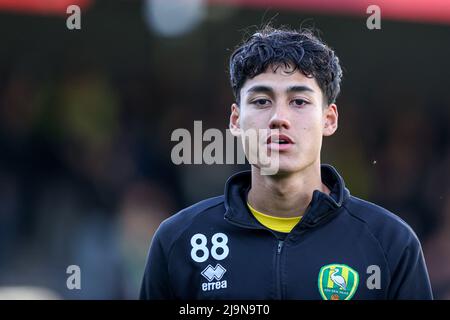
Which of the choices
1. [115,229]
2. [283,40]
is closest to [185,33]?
[115,229]

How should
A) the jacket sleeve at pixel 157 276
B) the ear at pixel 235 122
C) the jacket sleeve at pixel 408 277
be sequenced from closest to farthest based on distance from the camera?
the jacket sleeve at pixel 408 277
the jacket sleeve at pixel 157 276
the ear at pixel 235 122

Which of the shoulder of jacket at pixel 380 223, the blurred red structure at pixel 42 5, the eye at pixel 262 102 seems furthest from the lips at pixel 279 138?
the blurred red structure at pixel 42 5

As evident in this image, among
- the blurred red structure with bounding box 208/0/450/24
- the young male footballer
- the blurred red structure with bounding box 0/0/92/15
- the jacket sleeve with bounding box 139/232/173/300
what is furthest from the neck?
the blurred red structure with bounding box 0/0/92/15

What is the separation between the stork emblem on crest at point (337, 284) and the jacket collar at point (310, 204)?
0.23 m

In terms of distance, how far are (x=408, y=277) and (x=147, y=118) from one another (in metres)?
4.30

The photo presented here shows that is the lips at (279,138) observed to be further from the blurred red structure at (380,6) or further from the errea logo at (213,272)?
the blurred red structure at (380,6)

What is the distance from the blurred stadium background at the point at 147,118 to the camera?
248 inches

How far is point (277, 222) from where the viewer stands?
3166mm

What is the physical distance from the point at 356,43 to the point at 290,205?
437cm

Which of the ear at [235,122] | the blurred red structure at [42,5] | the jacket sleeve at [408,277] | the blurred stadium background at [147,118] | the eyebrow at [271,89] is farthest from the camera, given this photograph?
the blurred red structure at [42,5]

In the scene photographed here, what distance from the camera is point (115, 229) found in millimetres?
6309

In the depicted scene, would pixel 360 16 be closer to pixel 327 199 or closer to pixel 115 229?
pixel 115 229

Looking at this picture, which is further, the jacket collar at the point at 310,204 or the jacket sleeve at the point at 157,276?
the jacket sleeve at the point at 157,276

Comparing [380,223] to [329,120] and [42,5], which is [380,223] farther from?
[42,5]
